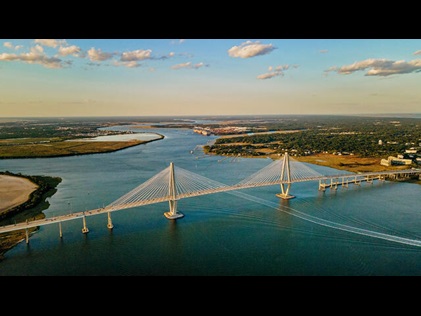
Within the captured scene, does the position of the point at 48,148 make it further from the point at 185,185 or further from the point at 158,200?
the point at 158,200

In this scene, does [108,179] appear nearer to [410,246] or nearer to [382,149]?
[410,246]

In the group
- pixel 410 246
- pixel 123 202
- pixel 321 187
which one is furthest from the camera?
pixel 321 187

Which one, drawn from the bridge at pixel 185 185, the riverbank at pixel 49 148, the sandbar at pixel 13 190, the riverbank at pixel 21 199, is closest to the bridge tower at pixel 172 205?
the bridge at pixel 185 185

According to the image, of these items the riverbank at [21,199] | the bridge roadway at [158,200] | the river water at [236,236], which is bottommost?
the river water at [236,236]

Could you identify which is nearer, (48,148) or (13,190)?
(13,190)

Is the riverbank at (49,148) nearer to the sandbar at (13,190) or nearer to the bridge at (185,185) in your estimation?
the sandbar at (13,190)

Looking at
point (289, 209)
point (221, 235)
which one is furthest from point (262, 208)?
point (221, 235)

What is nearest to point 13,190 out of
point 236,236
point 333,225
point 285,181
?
point 236,236
